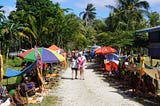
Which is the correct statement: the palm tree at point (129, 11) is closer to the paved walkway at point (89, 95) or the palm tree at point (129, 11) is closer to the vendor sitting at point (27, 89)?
the paved walkway at point (89, 95)

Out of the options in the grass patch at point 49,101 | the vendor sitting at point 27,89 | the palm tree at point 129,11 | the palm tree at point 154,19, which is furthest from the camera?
the palm tree at point 154,19

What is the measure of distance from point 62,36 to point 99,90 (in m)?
30.5

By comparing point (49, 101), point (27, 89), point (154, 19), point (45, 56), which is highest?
point (154, 19)

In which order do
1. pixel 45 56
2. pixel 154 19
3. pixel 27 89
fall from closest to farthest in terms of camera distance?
pixel 27 89 < pixel 45 56 < pixel 154 19

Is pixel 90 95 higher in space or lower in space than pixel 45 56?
lower

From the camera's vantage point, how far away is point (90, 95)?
14305mm

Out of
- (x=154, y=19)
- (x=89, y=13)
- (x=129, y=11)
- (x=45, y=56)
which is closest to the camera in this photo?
(x=45, y=56)

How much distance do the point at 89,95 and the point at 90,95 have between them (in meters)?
0.04

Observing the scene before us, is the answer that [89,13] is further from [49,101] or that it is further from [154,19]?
[49,101]

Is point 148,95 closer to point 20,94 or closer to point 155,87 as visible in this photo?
point 155,87

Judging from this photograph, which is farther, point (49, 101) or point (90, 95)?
point (90, 95)

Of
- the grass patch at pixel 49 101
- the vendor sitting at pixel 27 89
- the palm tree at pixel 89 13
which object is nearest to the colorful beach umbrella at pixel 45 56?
the vendor sitting at pixel 27 89

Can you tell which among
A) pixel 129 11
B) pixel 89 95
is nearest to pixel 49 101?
pixel 89 95

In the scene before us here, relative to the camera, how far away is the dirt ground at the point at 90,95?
496 inches
